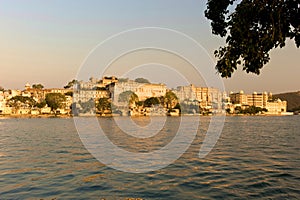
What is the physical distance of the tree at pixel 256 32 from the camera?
31.0 ft

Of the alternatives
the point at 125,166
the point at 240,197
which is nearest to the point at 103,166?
the point at 125,166

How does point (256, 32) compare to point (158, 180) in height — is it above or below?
above

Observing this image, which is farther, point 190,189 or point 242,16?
point 190,189

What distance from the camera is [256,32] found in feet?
32.6

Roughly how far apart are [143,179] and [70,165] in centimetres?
753

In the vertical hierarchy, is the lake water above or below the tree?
below

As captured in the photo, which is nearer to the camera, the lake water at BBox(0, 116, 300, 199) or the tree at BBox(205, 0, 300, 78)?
the tree at BBox(205, 0, 300, 78)

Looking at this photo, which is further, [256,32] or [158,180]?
[158,180]

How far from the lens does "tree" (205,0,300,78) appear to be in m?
9.45

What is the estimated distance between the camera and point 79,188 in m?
15.9

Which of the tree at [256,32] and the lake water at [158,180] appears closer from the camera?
the tree at [256,32]

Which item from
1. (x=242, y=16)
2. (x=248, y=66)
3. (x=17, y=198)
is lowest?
(x=17, y=198)

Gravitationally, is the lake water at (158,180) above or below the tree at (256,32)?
below

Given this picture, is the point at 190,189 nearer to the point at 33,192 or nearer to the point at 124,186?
the point at 124,186
